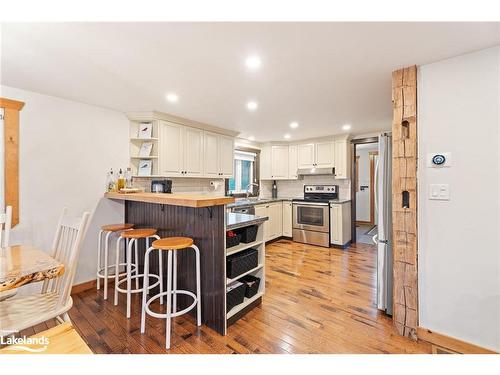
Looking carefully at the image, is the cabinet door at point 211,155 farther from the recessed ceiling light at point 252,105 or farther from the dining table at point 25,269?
the dining table at point 25,269

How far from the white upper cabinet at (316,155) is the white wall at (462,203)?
2792mm

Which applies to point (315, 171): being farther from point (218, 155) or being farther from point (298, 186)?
point (218, 155)

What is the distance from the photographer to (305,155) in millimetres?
4949

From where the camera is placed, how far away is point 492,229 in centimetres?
159

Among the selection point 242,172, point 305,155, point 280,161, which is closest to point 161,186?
point 242,172

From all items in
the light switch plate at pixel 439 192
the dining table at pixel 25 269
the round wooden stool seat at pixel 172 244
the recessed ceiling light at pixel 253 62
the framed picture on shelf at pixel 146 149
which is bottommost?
the round wooden stool seat at pixel 172 244

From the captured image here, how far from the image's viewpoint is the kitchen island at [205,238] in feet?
6.20

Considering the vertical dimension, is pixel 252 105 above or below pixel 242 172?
above

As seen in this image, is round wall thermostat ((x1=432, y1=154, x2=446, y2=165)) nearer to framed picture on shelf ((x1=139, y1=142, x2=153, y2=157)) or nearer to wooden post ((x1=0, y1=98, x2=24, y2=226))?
framed picture on shelf ((x1=139, y1=142, x2=153, y2=157))

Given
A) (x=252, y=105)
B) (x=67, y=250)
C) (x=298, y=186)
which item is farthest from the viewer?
(x=298, y=186)

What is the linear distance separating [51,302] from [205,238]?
1.09 metres

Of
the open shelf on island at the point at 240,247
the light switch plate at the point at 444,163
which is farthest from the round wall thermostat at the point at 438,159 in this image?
the open shelf on island at the point at 240,247
